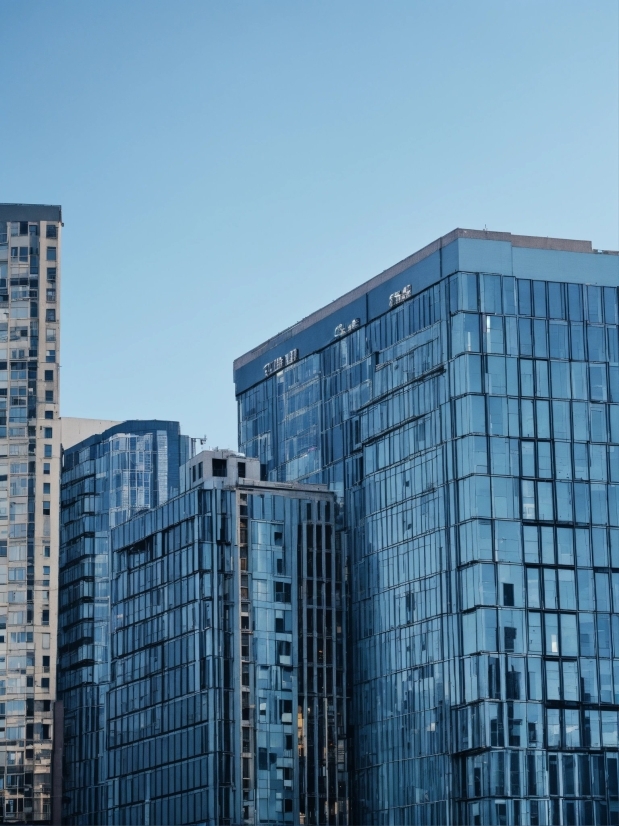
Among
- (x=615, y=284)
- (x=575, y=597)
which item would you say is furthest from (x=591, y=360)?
(x=575, y=597)

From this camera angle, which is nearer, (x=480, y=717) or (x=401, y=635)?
(x=480, y=717)

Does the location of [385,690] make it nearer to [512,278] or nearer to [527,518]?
[527,518]

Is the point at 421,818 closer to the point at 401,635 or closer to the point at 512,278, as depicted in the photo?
the point at 401,635

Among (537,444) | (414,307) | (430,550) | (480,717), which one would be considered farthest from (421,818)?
(414,307)

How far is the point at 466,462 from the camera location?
187125mm

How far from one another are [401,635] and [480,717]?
1917 centimetres

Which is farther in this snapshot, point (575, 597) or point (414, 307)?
point (414, 307)

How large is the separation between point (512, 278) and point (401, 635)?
127ft

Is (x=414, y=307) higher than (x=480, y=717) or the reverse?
higher

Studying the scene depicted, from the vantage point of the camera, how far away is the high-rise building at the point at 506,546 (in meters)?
181

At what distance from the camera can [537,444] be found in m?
188

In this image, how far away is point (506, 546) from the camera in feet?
608

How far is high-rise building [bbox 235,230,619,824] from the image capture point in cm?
18100

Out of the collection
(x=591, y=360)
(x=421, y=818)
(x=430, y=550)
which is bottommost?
(x=421, y=818)
